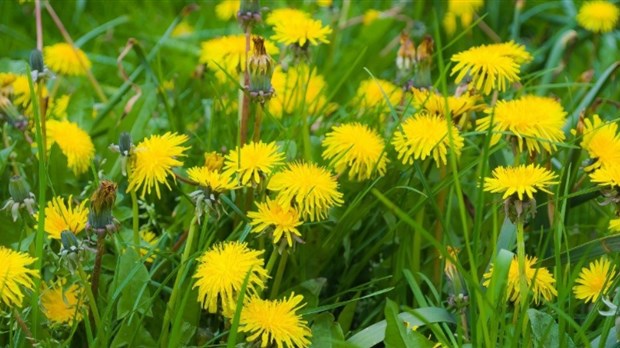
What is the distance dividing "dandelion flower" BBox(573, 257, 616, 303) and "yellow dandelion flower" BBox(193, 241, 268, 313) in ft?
1.38

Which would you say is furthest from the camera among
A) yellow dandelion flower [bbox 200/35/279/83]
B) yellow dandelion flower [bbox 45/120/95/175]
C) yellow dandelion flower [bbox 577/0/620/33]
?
yellow dandelion flower [bbox 577/0/620/33]

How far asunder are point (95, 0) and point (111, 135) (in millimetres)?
1176

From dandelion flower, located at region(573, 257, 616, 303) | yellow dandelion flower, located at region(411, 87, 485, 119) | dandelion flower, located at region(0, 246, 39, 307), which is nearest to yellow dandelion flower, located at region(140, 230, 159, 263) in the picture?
dandelion flower, located at region(0, 246, 39, 307)

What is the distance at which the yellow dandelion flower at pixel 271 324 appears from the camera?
3.59 ft

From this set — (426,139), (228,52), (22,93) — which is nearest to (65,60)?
(22,93)

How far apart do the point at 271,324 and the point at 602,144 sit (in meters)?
0.53

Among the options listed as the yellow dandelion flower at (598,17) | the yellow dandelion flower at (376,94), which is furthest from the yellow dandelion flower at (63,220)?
the yellow dandelion flower at (598,17)

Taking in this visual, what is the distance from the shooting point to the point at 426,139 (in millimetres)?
1239

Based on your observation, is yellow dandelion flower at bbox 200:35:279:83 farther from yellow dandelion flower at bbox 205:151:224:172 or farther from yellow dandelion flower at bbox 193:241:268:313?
yellow dandelion flower at bbox 193:241:268:313

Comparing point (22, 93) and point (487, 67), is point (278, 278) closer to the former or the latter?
point (487, 67)

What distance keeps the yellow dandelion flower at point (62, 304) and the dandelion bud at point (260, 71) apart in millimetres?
371

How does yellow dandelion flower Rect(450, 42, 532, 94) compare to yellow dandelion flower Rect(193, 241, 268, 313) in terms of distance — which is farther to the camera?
yellow dandelion flower Rect(450, 42, 532, 94)

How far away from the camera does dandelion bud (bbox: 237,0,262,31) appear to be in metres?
1.42

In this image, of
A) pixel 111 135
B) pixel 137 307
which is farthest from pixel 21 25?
pixel 137 307
